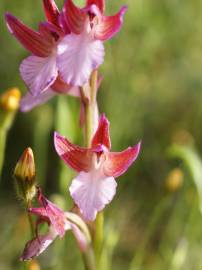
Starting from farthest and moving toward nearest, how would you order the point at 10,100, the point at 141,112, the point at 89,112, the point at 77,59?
the point at 141,112 → the point at 10,100 → the point at 89,112 → the point at 77,59

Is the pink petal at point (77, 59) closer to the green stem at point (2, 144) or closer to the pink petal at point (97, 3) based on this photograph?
the pink petal at point (97, 3)

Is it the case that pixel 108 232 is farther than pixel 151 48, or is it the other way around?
pixel 151 48

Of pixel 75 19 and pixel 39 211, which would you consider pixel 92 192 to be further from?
pixel 75 19

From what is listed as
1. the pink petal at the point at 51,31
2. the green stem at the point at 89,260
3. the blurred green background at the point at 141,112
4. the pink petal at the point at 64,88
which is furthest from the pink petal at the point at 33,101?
the blurred green background at the point at 141,112

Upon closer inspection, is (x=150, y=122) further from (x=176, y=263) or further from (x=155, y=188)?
(x=176, y=263)

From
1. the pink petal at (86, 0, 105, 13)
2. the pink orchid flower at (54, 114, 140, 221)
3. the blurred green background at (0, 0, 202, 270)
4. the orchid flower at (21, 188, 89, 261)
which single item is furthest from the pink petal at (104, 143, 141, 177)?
the blurred green background at (0, 0, 202, 270)

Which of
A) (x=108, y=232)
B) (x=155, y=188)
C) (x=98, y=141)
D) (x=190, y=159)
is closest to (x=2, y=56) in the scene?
(x=155, y=188)

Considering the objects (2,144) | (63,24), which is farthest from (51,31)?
(2,144)
